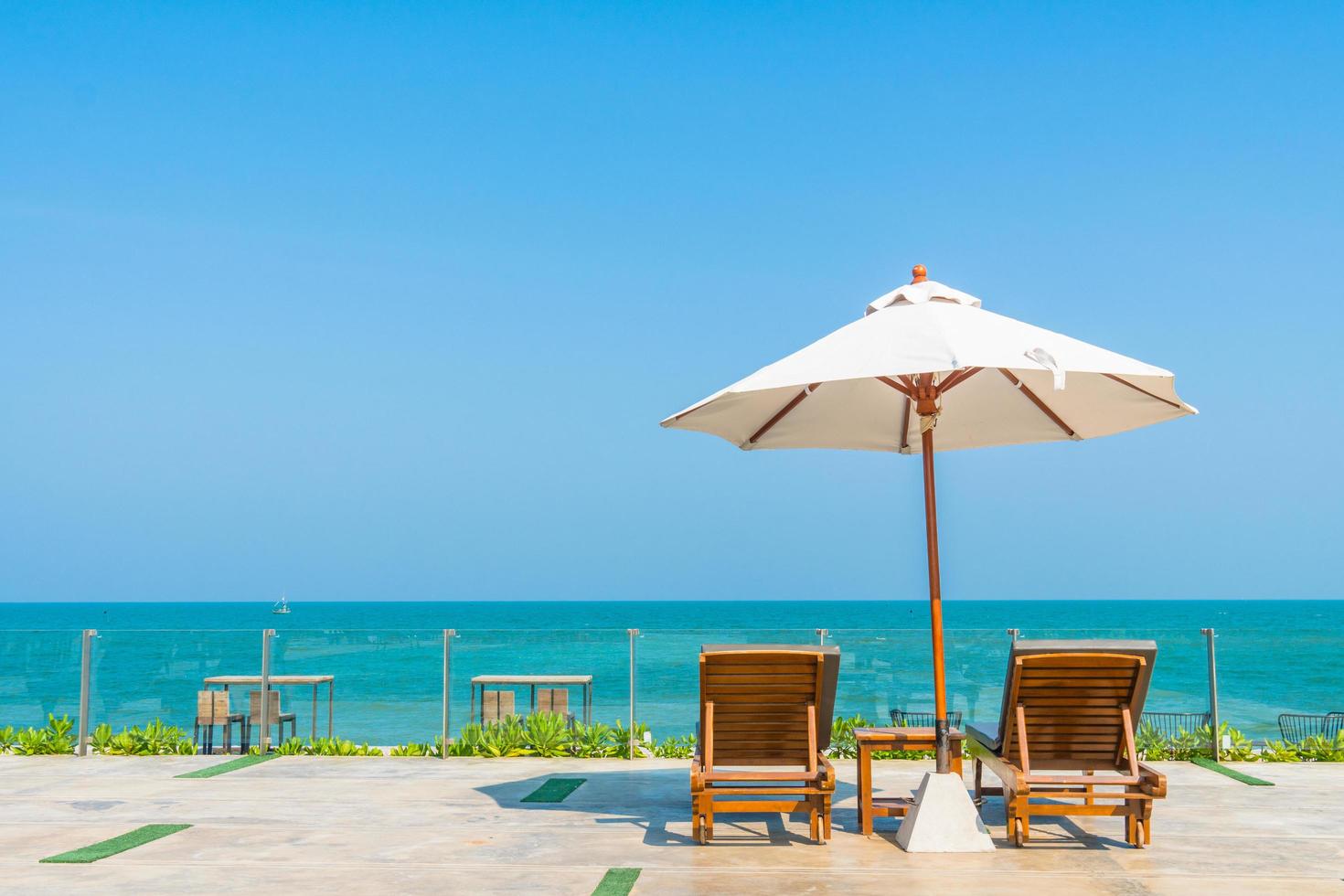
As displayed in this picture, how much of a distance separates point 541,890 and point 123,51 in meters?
17.9

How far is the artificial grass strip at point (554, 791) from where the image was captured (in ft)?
21.4

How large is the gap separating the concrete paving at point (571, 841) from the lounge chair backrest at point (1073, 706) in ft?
1.38

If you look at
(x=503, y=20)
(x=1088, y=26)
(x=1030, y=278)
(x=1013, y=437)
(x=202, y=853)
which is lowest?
(x=202, y=853)

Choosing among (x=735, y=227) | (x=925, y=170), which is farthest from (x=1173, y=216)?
(x=735, y=227)

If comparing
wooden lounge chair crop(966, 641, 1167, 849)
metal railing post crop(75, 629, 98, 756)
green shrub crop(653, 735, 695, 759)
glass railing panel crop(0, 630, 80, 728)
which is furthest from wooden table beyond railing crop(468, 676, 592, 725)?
wooden lounge chair crop(966, 641, 1167, 849)

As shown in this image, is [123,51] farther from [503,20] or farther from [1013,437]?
[1013,437]

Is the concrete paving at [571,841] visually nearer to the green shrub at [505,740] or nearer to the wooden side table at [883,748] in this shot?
the wooden side table at [883,748]

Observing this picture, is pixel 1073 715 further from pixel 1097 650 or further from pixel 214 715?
pixel 214 715

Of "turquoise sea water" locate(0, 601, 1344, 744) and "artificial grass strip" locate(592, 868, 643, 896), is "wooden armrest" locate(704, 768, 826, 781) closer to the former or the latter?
"artificial grass strip" locate(592, 868, 643, 896)

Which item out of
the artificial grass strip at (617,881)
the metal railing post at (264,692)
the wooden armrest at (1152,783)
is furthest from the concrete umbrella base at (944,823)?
the metal railing post at (264,692)

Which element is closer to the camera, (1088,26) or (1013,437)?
(1013,437)

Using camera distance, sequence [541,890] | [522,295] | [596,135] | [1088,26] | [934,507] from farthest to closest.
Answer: [522,295] → [596,135] → [1088,26] → [934,507] → [541,890]

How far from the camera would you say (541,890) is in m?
4.38

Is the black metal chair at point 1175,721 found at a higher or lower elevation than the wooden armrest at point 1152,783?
lower
